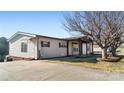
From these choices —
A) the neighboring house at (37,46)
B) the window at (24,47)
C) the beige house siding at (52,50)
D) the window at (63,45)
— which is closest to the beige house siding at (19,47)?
the neighboring house at (37,46)

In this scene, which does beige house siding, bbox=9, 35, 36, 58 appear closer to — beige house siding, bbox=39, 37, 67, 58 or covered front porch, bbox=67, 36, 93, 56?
beige house siding, bbox=39, 37, 67, 58

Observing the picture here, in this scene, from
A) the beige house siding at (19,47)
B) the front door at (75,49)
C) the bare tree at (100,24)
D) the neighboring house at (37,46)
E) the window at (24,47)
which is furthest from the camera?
the front door at (75,49)

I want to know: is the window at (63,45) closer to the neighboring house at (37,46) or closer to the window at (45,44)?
the neighboring house at (37,46)

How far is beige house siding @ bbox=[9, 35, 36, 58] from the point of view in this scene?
42.9 ft

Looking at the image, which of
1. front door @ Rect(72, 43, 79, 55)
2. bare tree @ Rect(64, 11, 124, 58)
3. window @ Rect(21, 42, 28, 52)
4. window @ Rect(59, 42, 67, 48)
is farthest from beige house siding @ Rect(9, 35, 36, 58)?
front door @ Rect(72, 43, 79, 55)

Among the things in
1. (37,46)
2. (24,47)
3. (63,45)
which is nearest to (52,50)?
(37,46)

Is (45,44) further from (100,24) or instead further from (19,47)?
(100,24)

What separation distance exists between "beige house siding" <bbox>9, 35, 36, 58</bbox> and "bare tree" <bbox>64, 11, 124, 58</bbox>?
3.94 meters

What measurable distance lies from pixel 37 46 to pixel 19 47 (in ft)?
8.72

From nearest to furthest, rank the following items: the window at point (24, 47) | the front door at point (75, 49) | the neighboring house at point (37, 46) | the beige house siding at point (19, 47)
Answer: the neighboring house at point (37, 46)
the beige house siding at point (19, 47)
the window at point (24, 47)
the front door at point (75, 49)

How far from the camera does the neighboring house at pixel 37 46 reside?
12.9 metres

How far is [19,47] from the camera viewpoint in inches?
570
